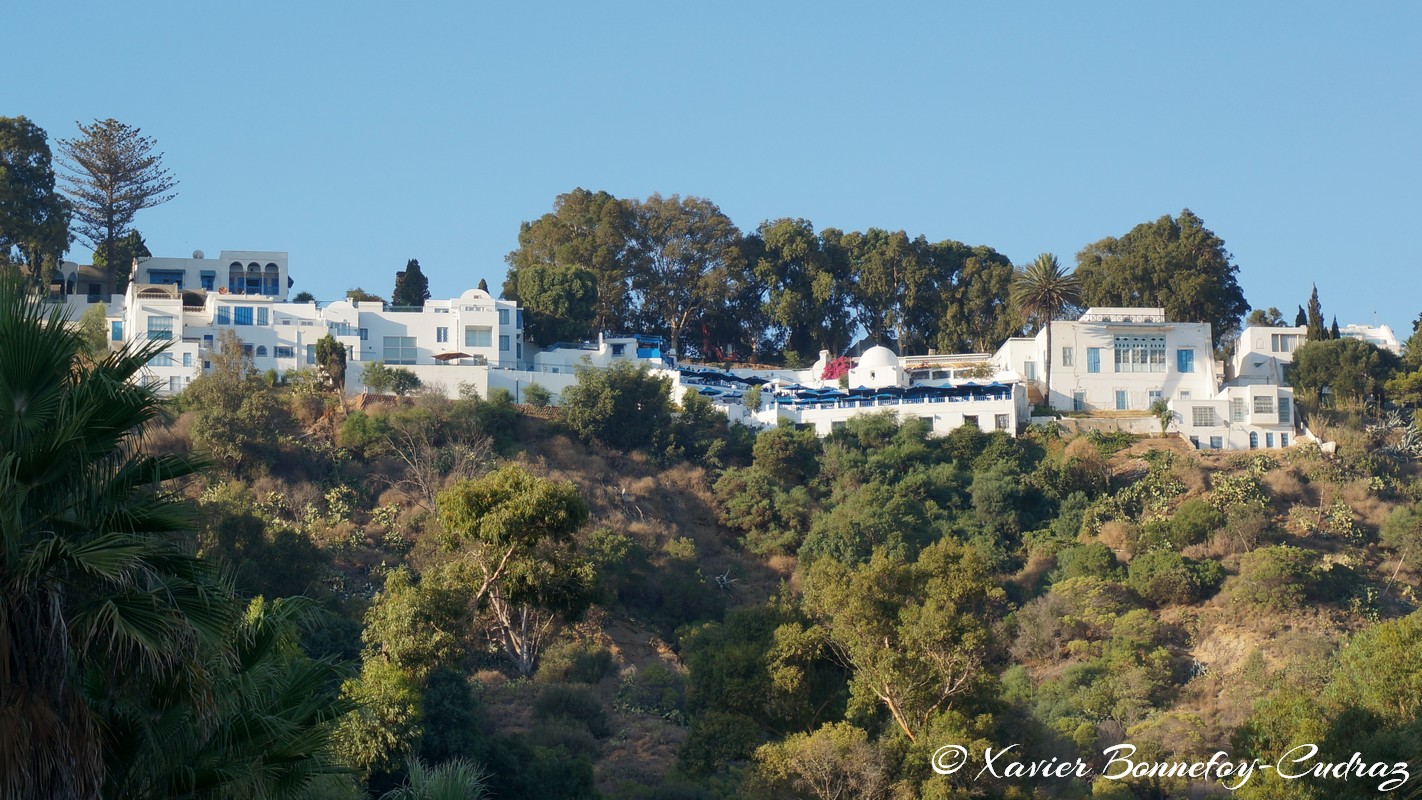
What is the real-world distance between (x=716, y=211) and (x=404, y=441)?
2950 cm

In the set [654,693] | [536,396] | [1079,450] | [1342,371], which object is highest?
[1342,371]

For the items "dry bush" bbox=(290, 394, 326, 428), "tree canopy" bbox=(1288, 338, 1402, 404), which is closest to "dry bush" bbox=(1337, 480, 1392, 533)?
"tree canopy" bbox=(1288, 338, 1402, 404)

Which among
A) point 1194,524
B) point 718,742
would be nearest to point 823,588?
point 718,742

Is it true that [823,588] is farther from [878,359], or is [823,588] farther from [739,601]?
[878,359]

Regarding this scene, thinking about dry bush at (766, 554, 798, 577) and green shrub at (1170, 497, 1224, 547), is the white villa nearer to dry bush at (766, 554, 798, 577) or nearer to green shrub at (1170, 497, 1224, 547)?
green shrub at (1170, 497, 1224, 547)

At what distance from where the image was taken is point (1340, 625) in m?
46.1

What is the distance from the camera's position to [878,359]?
67062 millimetres

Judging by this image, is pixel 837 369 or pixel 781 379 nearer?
pixel 837 369

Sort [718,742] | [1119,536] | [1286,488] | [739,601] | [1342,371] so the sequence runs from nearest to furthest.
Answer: [718,742], [739,601], [1119,536], [1286,488], [1342,371]

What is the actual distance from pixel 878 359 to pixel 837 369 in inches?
111

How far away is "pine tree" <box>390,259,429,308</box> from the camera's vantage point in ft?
228

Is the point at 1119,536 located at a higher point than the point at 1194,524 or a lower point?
lower

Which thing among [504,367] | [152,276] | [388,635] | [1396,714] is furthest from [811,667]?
[152,276]

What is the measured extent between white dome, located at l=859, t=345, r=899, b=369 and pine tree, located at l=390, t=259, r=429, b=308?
18.8m
